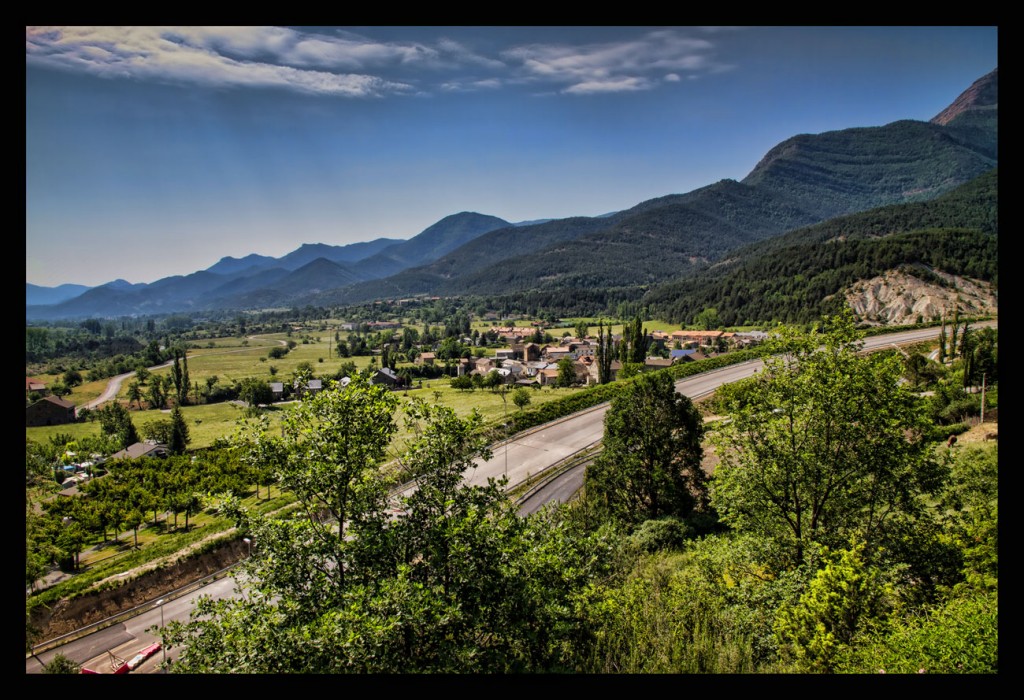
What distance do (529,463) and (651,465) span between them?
268 inches

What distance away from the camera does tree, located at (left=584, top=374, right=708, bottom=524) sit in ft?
43.0

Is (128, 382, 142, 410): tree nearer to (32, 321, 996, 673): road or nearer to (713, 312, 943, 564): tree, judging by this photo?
(32, 321, 996, 673): road

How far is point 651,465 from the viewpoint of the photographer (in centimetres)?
1339

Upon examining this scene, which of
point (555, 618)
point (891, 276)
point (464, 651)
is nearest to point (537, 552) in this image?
point (555, 618)

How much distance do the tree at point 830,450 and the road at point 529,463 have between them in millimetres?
1697

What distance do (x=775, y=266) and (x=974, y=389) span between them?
61270mm

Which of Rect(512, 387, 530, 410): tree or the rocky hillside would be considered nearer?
Rect(512, 387, 530, 410): tree

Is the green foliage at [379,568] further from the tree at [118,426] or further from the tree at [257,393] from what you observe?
the tree at [257,393]

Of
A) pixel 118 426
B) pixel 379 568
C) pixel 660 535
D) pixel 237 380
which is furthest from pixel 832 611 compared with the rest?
pixel 237 380

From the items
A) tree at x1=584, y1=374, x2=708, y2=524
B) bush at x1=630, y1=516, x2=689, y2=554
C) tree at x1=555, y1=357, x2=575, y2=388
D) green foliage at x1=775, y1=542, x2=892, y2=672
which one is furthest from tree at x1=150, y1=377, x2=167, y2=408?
green foliage at x1=775, y1=542, x2=892, y2=672

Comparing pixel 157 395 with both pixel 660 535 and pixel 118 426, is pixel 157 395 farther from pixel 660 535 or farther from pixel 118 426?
pixel 660 535

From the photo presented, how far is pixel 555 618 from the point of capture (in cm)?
427

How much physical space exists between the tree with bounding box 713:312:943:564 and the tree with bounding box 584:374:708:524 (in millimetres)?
6598
